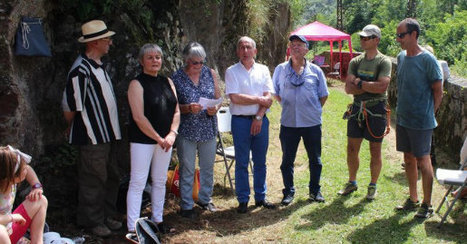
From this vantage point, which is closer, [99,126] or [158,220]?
[99,126]

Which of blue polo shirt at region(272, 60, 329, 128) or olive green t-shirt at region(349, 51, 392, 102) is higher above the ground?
olive green t-shirt at region(349, 51, 392, 102)

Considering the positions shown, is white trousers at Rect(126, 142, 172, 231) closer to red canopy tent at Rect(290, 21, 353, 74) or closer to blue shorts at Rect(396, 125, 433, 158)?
blue shorts at Rect(396, 125, 433, 158)

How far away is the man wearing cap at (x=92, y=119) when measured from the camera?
4.18 metres

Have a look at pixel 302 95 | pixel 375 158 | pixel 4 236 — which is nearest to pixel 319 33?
pixel 375 158

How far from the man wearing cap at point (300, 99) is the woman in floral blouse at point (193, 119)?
2.61 ft

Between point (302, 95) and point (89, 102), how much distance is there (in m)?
2.22

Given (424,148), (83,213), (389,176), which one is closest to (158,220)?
(83,213)

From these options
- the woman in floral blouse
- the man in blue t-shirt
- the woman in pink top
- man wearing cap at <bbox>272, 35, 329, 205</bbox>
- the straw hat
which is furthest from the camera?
man wearing cap at <bbox>272, 35, 329, 205</bbox>

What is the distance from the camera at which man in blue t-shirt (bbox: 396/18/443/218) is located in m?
4.68

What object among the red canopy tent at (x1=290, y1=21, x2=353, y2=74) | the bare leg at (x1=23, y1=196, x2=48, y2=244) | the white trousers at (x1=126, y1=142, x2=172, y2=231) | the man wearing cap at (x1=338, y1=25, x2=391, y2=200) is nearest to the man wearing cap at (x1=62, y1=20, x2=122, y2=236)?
the white trousers at (x1=126, y1=142, x2=172, y2=231)

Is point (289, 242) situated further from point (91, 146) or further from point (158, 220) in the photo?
point (91, 146)

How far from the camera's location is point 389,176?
21.3 ft

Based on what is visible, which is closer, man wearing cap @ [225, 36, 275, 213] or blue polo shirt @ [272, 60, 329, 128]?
man wearing cap @ [225, 36, 275, 213]

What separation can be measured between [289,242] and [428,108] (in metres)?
1.89
